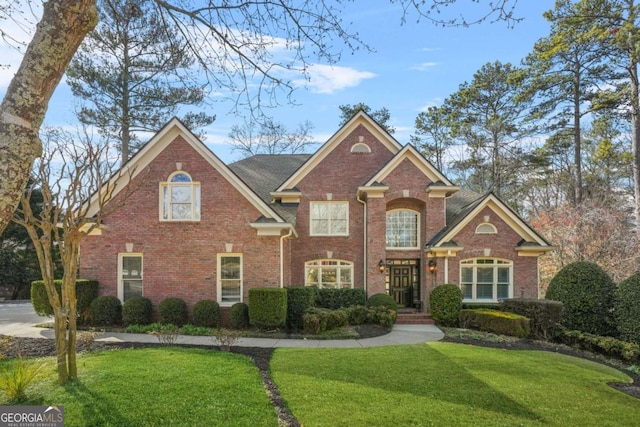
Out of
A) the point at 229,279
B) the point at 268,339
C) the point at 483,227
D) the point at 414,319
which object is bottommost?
the point at 414,319

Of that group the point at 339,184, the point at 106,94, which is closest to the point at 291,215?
the point at 339,184

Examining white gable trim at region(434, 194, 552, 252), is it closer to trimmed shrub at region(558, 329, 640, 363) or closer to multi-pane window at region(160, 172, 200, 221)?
trimmed shrub at region(558, 329, 640, 363)

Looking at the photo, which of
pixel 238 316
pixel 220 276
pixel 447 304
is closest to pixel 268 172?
pixel 220 276

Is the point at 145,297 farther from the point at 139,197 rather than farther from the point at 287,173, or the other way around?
the point at 287,173

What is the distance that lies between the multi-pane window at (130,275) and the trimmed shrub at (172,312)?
1.39 m

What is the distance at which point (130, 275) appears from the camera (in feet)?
42.6

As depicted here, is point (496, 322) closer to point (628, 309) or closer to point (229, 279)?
point (628, 309)

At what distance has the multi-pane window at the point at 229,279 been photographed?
12859 mm

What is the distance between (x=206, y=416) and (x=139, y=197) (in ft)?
33.0

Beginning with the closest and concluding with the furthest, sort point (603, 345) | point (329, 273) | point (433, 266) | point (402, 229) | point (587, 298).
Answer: point (603, 345) → point (587, 298) → point (433, 266) → point (329, 273) → point (402, 229)

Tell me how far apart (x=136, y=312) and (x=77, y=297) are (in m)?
1.95

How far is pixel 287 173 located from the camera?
19.2 meters

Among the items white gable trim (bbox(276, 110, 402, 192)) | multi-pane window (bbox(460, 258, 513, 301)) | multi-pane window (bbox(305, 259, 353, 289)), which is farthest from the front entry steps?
white gable trim (bbox(276, 110, 402, 192))

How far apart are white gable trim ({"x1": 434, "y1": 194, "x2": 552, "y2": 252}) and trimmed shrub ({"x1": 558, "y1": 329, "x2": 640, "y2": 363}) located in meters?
3.74
